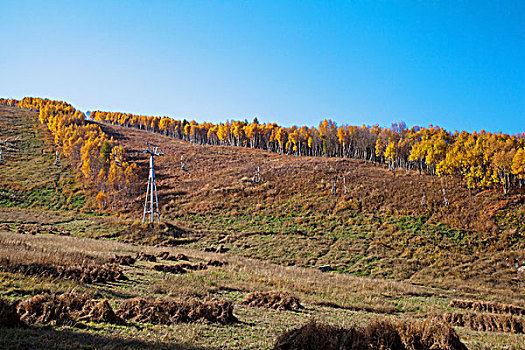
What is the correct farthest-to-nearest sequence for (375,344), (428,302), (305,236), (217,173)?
1. (217,173)
2. (305,236)
3. (428,302)
4. (375,344)

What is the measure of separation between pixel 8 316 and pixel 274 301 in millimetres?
7851

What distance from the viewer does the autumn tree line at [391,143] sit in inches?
2100

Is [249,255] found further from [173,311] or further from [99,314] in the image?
[99,314]

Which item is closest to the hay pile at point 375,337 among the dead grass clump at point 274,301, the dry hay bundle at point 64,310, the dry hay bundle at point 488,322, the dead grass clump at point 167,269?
the dry hay bundle at point 64,310

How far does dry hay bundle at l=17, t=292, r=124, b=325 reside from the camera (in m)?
6.57

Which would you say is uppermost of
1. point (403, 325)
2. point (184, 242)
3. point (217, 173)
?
point (217, 173)

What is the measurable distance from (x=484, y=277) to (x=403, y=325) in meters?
27.0

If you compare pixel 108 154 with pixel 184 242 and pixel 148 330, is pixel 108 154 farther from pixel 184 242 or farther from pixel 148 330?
pixel 148 330

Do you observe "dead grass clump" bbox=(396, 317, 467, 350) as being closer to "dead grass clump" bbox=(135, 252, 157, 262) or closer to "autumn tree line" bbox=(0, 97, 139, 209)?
"dead grass clump" bbox=(135, 252, 157, 262)

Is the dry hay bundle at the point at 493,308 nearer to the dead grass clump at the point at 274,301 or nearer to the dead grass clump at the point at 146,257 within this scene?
the dead grass clump at the point at 274,301

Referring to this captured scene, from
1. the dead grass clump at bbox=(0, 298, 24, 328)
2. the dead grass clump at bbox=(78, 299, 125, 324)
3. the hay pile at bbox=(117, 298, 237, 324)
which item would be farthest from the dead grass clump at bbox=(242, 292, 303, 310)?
the dead grass clump at bbox=(0, 298, 24, 328)

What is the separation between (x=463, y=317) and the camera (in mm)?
11602

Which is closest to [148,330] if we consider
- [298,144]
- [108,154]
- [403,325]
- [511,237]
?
[403,325]

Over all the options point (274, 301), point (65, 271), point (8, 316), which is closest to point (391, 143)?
point (274, 301)
